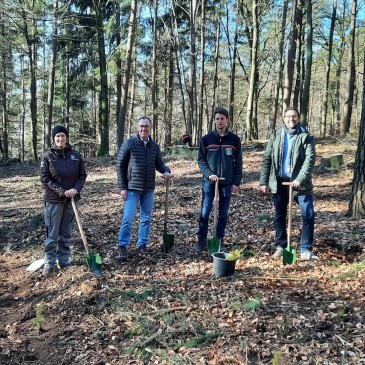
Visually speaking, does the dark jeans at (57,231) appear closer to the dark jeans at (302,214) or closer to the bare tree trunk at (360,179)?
the dark jeans at (302,214)

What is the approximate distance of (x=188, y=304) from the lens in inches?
177

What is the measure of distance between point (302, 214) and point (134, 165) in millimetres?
2653

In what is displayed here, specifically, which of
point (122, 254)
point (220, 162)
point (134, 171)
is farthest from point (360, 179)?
point (122, 254)

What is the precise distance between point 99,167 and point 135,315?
13.6 metres

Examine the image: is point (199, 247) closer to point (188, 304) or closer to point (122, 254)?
point (122, 254)

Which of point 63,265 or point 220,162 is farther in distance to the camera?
point 63,265

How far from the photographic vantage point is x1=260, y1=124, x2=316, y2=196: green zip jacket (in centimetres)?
533

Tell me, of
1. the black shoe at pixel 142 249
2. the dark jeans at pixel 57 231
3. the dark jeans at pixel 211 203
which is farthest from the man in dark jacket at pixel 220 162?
the dark jeans at pixel 57 231

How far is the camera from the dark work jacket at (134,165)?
230 inches

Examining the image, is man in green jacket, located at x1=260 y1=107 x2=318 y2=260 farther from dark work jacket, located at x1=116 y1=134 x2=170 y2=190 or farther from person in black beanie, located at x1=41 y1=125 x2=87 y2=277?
person in black beanie, located at x1=41 y1=125 x2=87 y2=277

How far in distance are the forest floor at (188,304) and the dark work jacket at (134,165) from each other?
48.1 inches

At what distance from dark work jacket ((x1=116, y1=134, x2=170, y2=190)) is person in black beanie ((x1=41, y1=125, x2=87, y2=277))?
2.03 feet

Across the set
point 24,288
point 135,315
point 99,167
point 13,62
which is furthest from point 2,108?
point 135,315

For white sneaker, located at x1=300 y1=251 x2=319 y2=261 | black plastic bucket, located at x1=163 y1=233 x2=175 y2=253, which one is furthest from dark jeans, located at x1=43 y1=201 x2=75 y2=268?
white sneaker, located at x1=300 y1=251 x2=319 y2=261
